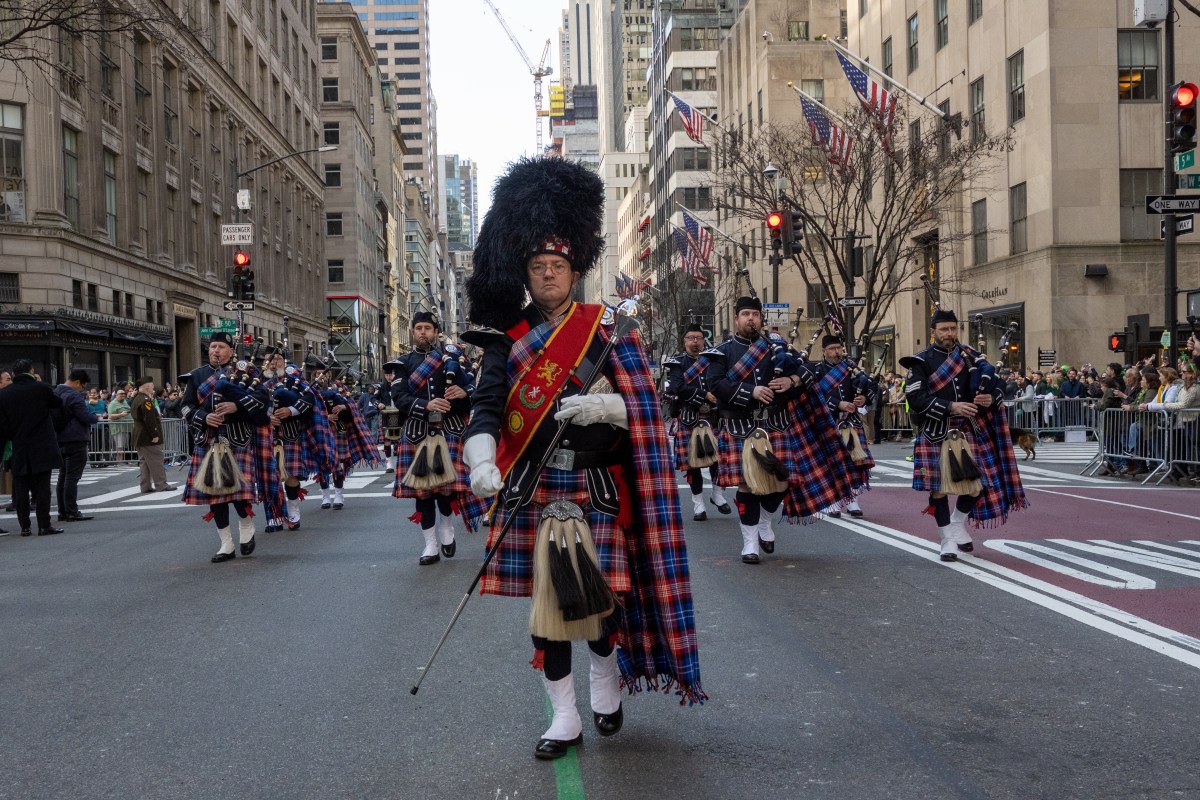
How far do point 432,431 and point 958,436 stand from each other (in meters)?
4.22

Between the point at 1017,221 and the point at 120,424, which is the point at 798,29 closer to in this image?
the point at 1017,221

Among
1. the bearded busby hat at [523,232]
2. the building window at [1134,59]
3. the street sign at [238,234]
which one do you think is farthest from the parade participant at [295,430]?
the building window at [1134,59]

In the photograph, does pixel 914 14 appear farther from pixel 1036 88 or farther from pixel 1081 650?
pixel 1081 650

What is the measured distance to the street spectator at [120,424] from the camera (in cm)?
2639

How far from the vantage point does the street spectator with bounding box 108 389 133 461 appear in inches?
1039

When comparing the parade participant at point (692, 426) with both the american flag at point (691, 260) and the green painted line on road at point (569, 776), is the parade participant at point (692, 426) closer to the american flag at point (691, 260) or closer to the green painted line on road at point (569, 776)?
the green painted line on road at point (569, 776)

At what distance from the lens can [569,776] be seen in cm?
434

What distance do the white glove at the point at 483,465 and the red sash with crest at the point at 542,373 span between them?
0.19 meters

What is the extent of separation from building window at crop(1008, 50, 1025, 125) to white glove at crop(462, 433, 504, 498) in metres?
33.1

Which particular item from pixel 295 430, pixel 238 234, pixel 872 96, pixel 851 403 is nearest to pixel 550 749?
pixel 851 403

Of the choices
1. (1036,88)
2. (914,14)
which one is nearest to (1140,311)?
(1036,88)

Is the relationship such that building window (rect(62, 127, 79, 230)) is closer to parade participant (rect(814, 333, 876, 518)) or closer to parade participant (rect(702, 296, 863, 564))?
parade participant (rect(814, 333, 876, 518))

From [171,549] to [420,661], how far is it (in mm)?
6036

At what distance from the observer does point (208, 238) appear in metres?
44.7
